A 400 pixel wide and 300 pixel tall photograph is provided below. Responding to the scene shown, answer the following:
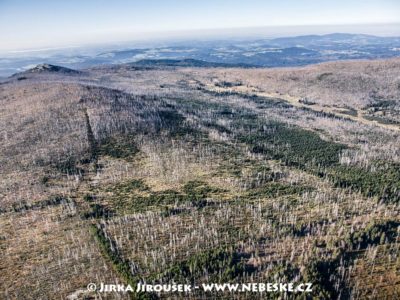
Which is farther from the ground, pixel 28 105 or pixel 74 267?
pixel 28 105

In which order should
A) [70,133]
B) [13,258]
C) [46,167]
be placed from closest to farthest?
1. [13,258]
2. [46,167]
3. [70,133]

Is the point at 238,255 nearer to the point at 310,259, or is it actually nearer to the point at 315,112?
the point at 310,259

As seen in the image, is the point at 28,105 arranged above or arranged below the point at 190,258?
above

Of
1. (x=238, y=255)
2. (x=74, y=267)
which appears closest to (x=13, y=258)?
(x=74, y=267)

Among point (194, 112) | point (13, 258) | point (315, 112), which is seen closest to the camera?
point (13, 258)

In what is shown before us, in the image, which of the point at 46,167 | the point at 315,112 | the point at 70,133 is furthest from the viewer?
the point at 315,112

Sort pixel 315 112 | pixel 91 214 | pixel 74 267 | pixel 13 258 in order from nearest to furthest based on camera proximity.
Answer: pixel 74 267 → pixel 13 258 → pixel 91 214 → pixel 315 112

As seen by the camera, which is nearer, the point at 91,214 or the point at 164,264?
the point at 164,264

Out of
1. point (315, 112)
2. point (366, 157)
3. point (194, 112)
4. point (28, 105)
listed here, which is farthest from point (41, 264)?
point (315, 112)

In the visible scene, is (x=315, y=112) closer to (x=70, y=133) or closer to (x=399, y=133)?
(x=399, y=133)
